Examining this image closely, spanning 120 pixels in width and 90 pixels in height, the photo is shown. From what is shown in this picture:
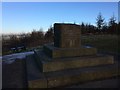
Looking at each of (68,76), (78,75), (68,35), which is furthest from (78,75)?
(68,35)

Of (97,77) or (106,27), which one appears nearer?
(97,77)

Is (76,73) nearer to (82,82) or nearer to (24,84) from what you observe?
(82,82)

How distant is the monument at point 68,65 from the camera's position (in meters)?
6.53

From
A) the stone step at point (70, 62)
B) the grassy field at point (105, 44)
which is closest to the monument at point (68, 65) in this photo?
the stone step at point (70, 62)

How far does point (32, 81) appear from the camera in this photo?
6.23 meters

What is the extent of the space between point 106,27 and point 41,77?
4229cm

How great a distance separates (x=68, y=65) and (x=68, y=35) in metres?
2.03

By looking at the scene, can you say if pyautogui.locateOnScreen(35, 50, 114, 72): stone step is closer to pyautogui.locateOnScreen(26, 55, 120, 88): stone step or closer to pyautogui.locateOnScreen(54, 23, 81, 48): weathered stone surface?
pyautogui.locateOnScreen(26, 55, 120, 88): stone step

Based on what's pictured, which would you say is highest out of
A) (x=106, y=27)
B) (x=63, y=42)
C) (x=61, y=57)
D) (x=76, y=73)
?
(x=106, y=27)

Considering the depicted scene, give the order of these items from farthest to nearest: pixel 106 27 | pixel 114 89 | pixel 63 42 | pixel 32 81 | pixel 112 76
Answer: pixel 106 27 < pixel 63 42 < pixel 112 76 < pixel 32 81 < pixel 114 89

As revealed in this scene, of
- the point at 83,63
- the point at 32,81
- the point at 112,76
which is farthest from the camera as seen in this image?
the point at 83,63

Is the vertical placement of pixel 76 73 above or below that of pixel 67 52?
below

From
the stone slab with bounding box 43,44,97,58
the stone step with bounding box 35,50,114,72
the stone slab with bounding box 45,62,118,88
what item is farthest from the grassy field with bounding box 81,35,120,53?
the stone slab with bounding box 45,62,118,88

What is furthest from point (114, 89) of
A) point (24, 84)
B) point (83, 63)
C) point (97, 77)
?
point (24, 84)
